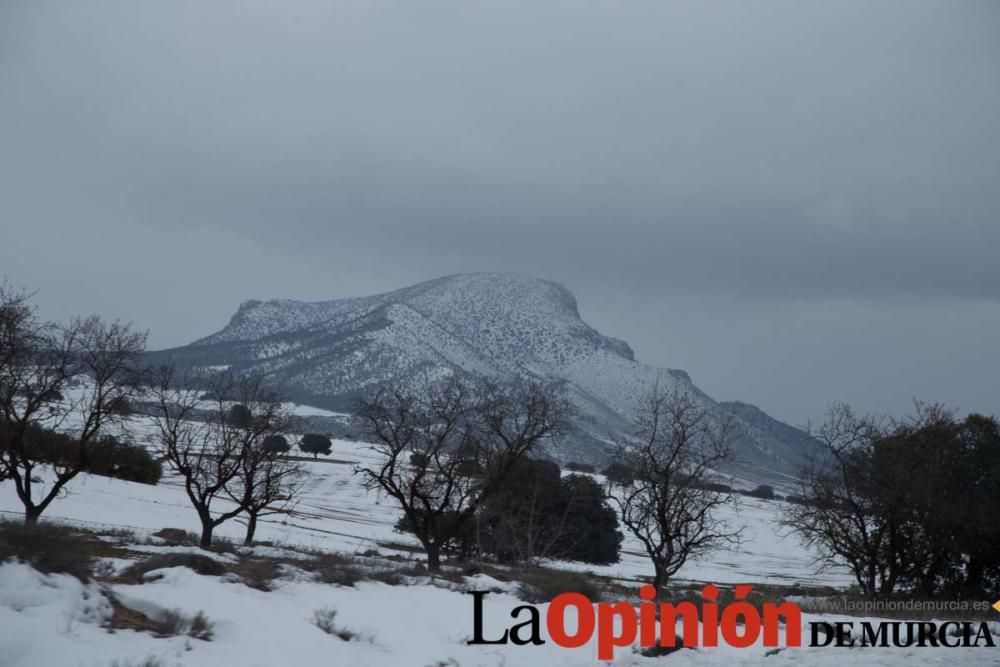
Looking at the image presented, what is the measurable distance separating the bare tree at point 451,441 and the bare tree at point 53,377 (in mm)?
8283

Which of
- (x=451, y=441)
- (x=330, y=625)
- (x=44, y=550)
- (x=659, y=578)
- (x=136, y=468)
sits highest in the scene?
(x=451, y=441)

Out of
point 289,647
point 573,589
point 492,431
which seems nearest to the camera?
point 289,647

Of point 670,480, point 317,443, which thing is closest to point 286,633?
point 670,480

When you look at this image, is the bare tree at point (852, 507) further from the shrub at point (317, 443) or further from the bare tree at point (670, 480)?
the shrub at point (317, 443)

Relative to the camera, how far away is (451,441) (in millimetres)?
31438

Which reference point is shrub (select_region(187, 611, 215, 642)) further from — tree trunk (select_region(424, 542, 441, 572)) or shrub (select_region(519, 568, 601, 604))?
tree trunk (select_region(424, 542, 441, 572))

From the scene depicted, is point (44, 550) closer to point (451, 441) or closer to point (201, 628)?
point (201, 628)

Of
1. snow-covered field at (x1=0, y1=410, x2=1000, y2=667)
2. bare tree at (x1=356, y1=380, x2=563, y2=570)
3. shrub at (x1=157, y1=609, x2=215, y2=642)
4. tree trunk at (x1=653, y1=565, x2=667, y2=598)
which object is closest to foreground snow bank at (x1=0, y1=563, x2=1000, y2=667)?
snow-covered field at (x1=0, y1=410, x2=1000, y2=667)

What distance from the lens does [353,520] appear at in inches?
2144

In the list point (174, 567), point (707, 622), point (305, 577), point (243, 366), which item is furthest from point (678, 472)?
point (243, 366)

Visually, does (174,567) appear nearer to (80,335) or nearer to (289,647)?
(289,647)

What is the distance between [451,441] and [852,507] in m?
15.0

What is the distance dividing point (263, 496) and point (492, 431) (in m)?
10.9

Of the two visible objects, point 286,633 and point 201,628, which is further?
point 286,633
